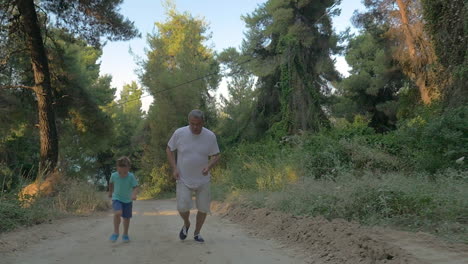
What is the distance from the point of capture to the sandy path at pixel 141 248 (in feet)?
18.0

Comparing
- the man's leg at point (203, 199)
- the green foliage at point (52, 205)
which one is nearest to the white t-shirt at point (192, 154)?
the man's leg at point (203, 199)

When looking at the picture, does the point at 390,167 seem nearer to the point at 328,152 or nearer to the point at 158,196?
the point at 328,152

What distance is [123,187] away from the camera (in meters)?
7.16

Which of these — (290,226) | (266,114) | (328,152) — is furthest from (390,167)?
(266,114)

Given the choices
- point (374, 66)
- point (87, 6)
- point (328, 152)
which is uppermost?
point (374, 66)

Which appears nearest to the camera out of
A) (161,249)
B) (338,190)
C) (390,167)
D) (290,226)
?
(161,249)

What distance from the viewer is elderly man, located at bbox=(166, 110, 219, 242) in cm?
659

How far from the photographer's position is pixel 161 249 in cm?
612

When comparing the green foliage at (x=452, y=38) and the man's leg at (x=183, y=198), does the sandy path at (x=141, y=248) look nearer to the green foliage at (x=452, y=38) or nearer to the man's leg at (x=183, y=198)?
the man's leg at (x=183, y=198)

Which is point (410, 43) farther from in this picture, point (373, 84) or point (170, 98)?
point (170, 98)

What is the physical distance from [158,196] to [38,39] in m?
20.3

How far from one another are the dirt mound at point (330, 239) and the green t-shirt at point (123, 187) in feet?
8.28

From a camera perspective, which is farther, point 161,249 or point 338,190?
point 338,190

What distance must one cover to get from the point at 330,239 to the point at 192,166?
2.34 m
